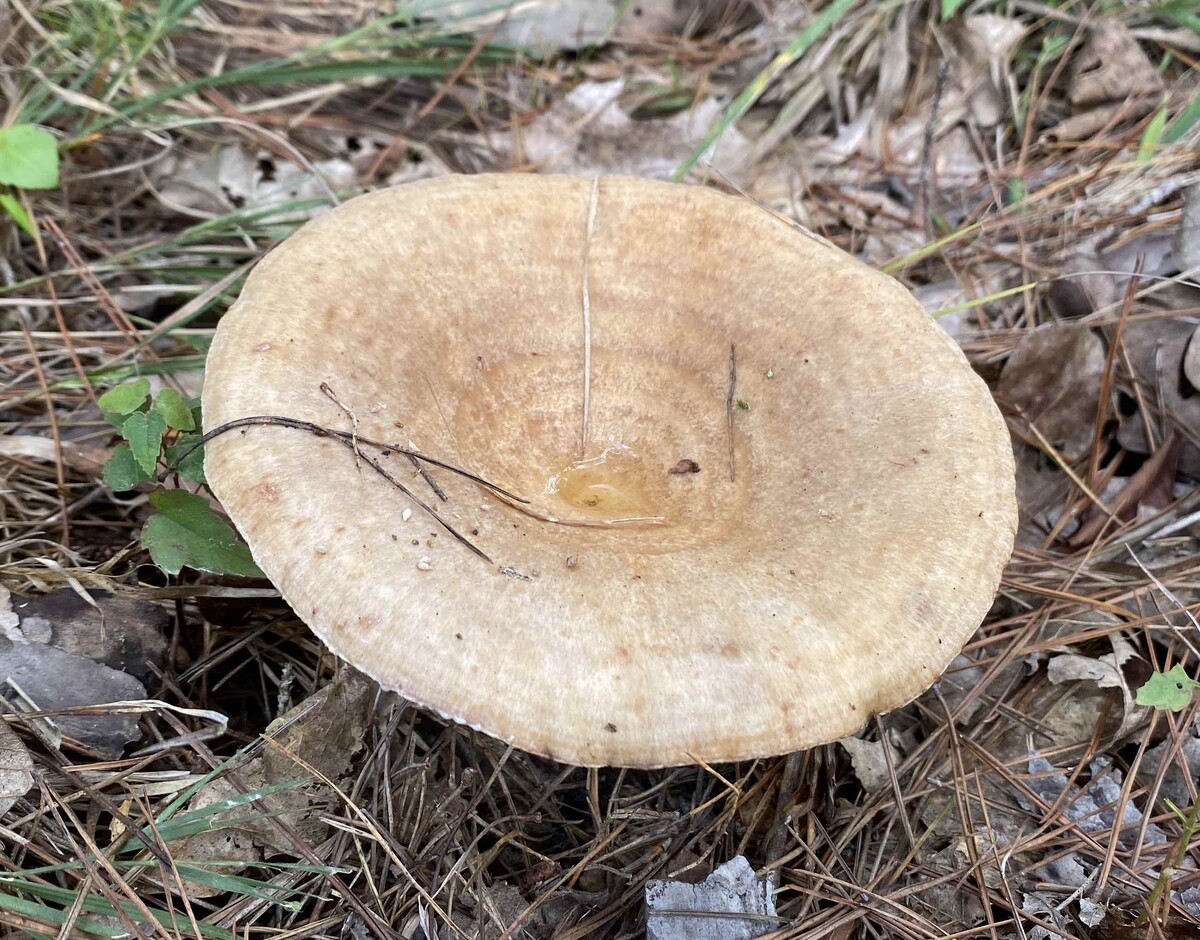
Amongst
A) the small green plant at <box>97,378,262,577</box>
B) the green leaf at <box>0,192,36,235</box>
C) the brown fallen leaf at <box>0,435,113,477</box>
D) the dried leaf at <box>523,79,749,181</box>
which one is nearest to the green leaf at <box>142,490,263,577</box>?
the small green plant at <box>97,378,262,577</box>

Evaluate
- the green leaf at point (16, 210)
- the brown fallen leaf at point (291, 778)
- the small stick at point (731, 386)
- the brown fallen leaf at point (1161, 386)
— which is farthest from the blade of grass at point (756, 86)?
the green leaf at point (16, 210)

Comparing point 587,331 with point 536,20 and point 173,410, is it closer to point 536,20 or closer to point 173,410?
point 173,410

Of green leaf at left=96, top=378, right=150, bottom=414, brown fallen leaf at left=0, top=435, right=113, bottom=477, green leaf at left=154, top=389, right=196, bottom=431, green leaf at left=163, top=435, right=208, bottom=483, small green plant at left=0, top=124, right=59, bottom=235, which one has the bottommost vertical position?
brown fallen leaf at left=0, top=435, right=113, bottom=477

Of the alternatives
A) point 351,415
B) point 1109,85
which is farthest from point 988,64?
point 351,415

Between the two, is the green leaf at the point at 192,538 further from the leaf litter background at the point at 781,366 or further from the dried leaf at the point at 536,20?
the dried leaf at the point at 536,20

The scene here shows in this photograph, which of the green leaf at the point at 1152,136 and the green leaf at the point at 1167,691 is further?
the green leaf at the point at 1152,136

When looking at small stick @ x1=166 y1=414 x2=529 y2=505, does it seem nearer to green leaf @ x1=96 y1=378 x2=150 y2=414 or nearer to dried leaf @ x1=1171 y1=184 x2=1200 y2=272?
green leaf @ x1=96 y1=378 x2=150 y2=414
